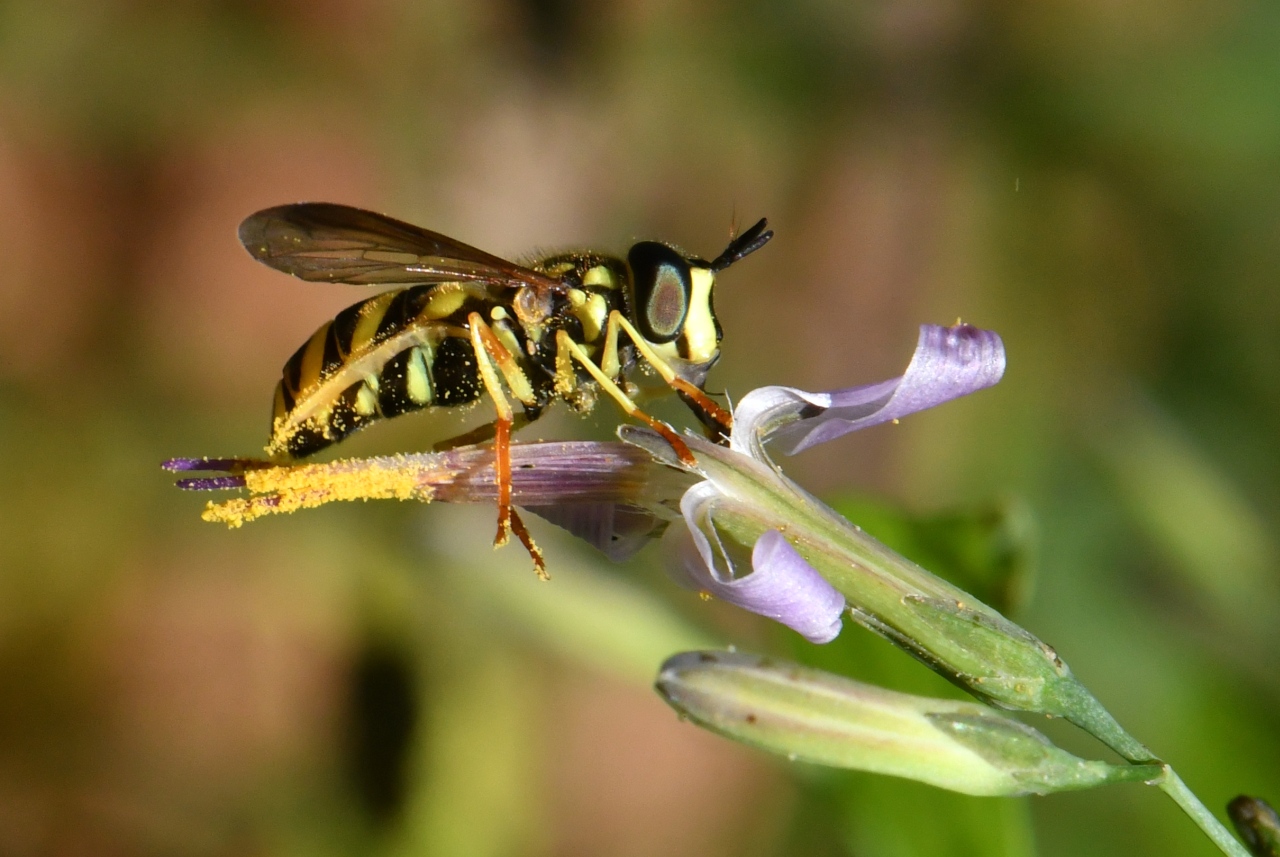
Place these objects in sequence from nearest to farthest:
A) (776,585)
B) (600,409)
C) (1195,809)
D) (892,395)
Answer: (776,585)
(1195,809)
(892,395)
(600,409)

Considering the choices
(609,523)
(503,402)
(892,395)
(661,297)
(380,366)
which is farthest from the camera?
(380,366)

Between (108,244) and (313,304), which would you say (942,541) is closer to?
(313,304)

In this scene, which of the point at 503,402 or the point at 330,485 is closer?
the point at 330,485

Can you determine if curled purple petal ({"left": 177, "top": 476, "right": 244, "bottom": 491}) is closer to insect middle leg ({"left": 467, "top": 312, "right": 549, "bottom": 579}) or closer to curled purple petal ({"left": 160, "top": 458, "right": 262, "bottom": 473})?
curled purple petal ({"left": 160, "top": 458, "right": 262, "bottom": 473})

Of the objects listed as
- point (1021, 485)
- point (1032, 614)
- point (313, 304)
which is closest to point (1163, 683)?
point (1032, 614)

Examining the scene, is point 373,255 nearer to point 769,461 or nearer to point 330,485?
point 330,485

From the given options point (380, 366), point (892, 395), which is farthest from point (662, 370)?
point (380, 366)

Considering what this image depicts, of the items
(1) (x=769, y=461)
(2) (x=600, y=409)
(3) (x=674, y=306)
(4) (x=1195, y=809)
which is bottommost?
(4) (x=1195, y=809)
